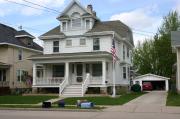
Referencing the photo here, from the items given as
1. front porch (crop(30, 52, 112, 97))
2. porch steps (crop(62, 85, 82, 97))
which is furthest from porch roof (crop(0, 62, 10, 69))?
porch steps (crop(62, 85, 82, 97))

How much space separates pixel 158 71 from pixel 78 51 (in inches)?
1616

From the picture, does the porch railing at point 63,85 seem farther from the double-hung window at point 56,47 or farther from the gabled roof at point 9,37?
the gabled roof at point 9,37

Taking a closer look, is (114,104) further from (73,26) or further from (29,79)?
(29,79)

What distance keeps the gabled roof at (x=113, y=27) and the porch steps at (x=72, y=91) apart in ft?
23.3

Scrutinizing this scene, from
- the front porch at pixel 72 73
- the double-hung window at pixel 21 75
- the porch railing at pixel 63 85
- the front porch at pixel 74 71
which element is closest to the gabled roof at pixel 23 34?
the double-hung window at pixel 21 75

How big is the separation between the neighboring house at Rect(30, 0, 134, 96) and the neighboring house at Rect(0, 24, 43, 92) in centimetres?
553

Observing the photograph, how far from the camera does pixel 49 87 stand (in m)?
40.1

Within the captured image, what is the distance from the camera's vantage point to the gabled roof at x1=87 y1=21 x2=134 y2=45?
4133 cm

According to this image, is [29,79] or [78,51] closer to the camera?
[78,51]

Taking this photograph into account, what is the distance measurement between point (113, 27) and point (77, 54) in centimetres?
801

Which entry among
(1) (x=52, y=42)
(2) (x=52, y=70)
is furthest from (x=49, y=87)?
(1) (x=52, y=42)

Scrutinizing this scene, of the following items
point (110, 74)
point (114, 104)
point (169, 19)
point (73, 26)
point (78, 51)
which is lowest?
point (114, 104)

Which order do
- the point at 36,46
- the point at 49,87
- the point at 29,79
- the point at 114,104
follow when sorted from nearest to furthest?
1. the point at 114,104
2. the point at 49,87
3. the point at 29,79
4. the point at 36,46

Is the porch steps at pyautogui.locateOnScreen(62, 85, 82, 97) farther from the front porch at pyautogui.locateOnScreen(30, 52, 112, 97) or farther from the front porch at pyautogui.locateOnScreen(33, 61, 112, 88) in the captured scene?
the front porch at pyautogui.locateOnScreen(33, 61, 112, 88)
